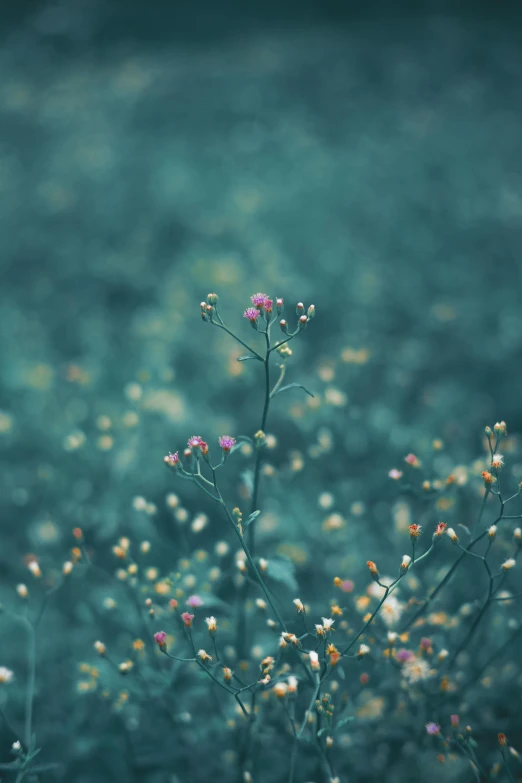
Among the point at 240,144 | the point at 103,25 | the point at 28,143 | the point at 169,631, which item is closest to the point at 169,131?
the point at 240,144

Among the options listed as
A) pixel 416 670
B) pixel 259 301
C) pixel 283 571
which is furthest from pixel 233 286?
pixel 416 670

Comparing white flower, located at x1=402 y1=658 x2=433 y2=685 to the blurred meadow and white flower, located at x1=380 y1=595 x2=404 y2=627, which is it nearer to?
white flower, located at x1=380 y1=595 x2=404 y2=627

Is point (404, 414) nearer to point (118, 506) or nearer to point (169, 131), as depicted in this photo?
point (118, 506)

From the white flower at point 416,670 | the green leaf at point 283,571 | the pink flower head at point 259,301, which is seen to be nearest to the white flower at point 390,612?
the white flower at point 416,670

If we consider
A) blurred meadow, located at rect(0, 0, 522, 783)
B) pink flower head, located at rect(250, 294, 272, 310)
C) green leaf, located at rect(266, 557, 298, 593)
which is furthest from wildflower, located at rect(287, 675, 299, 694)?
pink flower head, located at rect(250, 294, 272, 310)

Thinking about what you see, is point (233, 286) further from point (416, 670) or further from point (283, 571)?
point (416, 670)

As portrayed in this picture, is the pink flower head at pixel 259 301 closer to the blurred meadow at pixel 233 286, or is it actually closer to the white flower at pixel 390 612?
the blurred meadow at pixel 233 286

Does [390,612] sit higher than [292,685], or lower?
higher
